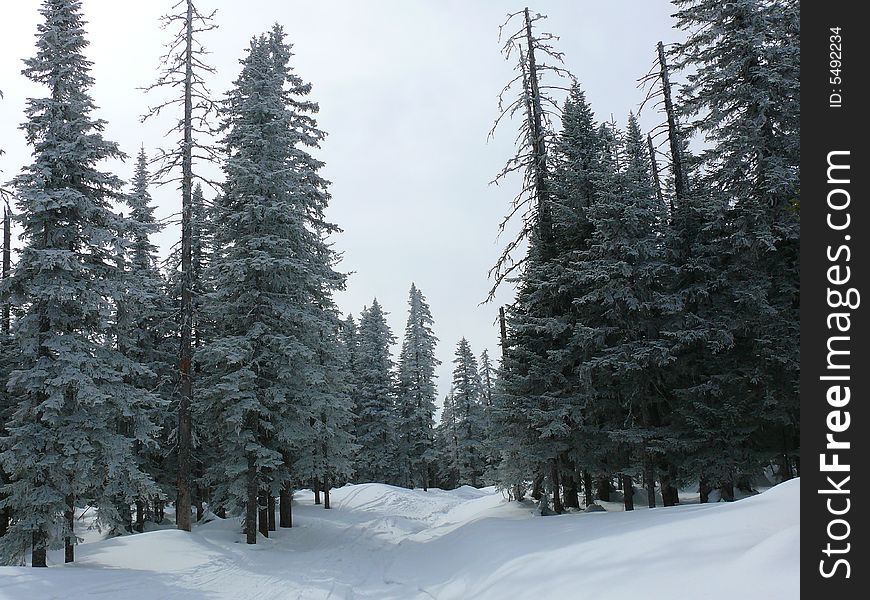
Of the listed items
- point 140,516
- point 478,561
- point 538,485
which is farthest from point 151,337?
point 478,561

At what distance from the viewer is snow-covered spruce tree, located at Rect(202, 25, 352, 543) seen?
59.1 feet

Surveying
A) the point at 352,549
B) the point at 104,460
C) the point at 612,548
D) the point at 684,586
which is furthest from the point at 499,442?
the point at 684,586

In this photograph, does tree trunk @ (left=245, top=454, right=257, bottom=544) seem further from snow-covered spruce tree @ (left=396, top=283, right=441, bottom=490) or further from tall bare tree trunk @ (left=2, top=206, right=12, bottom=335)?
snow-covered spruce tree @ (left=396, top=283, right=441, bottom=490)

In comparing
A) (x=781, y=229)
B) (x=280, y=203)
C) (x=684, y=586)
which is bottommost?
(x=684, y=586)

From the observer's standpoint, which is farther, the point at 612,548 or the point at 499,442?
the point at 499,442

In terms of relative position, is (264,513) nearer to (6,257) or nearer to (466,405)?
(6,257)

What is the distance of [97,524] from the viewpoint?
14.7 m

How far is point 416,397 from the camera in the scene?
54438mm

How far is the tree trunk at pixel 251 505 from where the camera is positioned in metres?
17.8

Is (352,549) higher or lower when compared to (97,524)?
lower

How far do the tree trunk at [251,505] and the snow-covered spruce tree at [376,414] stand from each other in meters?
31.2

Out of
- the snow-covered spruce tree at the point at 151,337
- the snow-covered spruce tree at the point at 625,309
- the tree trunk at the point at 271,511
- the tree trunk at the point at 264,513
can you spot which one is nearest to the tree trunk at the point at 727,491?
the snow-covered spruce tree at the point at 625,309

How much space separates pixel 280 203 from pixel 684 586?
670 inches

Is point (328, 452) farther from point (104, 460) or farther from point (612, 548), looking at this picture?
point (612, 548)
